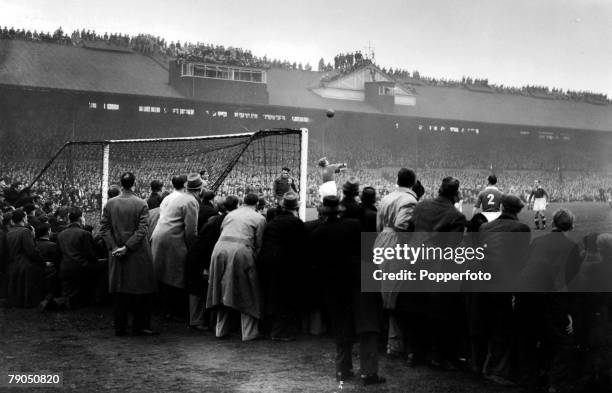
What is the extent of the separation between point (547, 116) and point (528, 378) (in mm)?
43480

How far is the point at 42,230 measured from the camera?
10211 millimetres

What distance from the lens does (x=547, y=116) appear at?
4656 cm

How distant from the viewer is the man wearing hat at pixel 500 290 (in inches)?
246

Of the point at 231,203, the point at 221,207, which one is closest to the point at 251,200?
the point at 231,203

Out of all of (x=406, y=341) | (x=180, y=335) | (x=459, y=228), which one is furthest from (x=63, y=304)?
(x=459, y=228)

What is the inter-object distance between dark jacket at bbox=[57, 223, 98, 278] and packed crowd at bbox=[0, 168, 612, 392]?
0.02 metres

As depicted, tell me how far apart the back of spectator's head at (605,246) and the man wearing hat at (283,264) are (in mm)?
3222

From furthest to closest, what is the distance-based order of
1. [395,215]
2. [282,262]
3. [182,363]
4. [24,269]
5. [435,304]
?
[24,269]
[282,262]
[182,363]
[395,215]
[435,304]

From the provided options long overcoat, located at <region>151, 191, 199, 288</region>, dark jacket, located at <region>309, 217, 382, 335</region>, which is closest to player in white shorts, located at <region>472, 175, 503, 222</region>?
dark jacket, located at <region>309, 217, 382, 335</region>

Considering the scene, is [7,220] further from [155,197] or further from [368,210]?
[368,210]

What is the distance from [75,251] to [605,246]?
710 cm

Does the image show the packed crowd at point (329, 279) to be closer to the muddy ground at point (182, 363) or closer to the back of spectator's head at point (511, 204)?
the back of spectator's head at point (511, 204)

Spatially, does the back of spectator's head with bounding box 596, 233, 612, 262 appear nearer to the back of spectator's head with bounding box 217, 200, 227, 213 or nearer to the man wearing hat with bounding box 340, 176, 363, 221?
the man wearing hat with bounding box 340, 176, 363, 221

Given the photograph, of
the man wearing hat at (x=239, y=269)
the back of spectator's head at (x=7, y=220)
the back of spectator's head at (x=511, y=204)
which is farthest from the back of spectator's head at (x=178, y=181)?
the back of spectator's head at (x=511, y=204)
